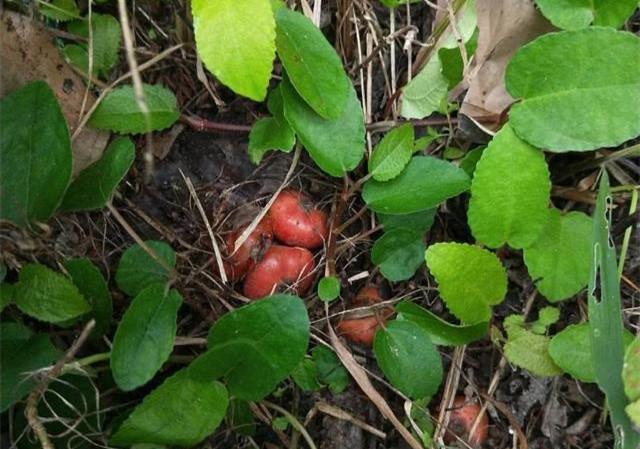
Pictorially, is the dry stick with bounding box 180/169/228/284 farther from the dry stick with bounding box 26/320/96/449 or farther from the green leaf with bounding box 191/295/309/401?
the dry stick with bounding box 26/320/96/449

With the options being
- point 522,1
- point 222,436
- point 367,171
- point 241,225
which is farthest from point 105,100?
point 522,1

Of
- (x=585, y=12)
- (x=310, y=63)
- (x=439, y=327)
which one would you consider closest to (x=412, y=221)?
(x=439, y=327)

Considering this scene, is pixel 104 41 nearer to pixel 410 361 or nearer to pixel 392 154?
pixel 392 154

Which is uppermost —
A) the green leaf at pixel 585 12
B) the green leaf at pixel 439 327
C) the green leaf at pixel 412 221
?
the green leaf at pixel 585 12

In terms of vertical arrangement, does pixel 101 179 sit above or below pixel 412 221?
above

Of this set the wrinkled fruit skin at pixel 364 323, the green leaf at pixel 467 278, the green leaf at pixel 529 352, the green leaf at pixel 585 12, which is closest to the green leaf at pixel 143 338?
the wrinkled fruit skin at pixel 364 323

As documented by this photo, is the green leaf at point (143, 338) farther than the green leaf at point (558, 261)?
No

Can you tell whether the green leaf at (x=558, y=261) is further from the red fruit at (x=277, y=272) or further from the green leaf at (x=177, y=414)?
the green leaf at (x=177, y=414)
